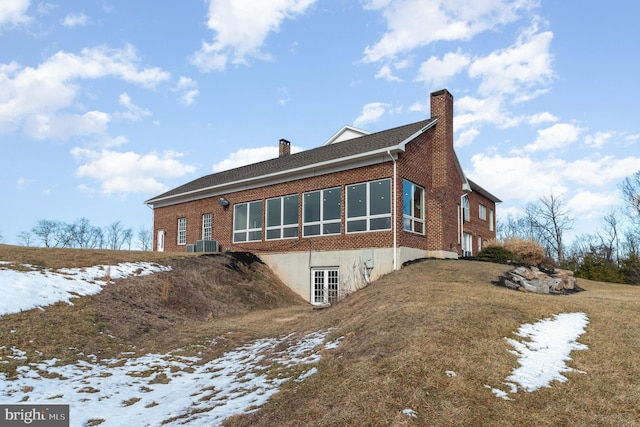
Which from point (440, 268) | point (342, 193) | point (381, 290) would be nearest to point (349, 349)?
point (381, 290)

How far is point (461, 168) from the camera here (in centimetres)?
2186

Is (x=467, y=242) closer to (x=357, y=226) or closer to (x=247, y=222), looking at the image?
(x=357, y=226)

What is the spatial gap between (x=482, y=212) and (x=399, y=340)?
1054 inches

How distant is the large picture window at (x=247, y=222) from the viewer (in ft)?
71.3

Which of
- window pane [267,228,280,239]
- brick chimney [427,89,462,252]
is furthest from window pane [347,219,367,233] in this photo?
window pane [267,228,280,239]

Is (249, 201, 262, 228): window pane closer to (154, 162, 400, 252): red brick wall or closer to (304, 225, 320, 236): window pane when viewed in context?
(154, 162, 400, 252): red brick wall

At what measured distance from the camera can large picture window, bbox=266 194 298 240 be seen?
19.9m

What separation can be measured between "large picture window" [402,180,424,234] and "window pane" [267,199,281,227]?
6.50 m

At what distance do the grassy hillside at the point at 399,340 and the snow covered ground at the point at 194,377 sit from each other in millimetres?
247

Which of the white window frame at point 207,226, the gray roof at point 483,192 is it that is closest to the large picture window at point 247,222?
the white window frame at point 207,226

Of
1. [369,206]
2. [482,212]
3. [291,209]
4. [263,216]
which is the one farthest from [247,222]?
[482,212]

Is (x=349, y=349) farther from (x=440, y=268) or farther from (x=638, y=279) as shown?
(x=638, y=279)

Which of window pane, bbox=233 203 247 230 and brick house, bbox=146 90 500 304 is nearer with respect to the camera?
brick house, bbox=146 90 500 304

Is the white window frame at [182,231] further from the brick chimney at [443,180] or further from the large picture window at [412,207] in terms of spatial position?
the brick chimney at [443,180]
